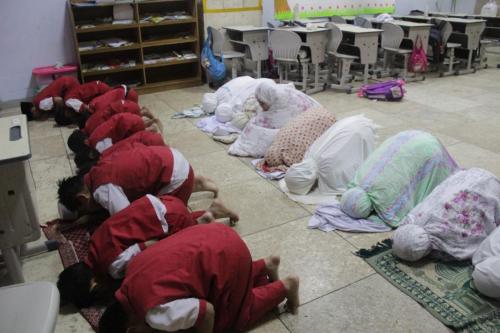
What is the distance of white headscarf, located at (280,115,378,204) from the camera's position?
2908mm

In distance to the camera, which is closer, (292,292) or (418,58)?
(292,292)

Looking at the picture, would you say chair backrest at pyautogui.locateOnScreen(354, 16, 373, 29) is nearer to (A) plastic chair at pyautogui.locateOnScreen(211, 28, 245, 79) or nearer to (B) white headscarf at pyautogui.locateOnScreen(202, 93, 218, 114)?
(A) plastic chair at pyautogui.locateOnScreen(211, 28, 245, 79)

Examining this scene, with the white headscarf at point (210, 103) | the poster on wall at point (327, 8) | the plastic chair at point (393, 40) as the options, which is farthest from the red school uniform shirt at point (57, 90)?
the plastic chair at point (393, 40)

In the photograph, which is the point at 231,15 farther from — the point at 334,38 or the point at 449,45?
the point at 449,45

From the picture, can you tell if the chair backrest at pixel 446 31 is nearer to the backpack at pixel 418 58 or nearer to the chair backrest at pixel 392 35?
the backpack at pixel 418 58

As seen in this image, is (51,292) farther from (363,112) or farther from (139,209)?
(363,112)

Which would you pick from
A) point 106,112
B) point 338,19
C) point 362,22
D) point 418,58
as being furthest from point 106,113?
point 362,22

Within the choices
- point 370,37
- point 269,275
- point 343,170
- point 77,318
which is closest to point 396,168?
point 343,170

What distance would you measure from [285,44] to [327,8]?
7.86 feet

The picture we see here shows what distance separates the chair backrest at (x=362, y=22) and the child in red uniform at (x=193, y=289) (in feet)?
19.8

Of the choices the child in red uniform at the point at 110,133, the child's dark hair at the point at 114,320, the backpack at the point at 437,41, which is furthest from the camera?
the backpack at the point at 437,41

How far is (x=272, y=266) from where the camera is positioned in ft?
6.32

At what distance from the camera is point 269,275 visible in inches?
77.4

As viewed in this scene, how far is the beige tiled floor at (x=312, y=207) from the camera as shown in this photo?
1915 mm
